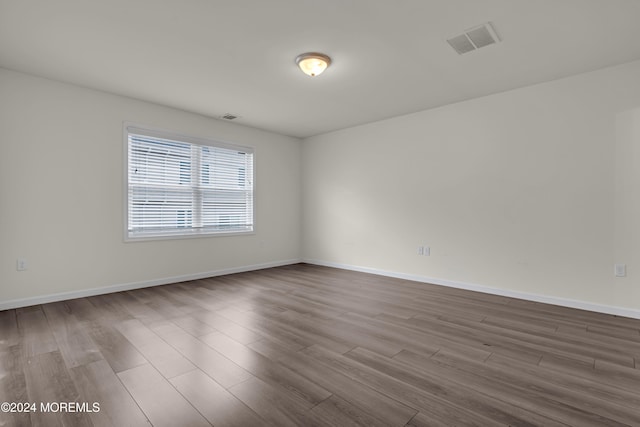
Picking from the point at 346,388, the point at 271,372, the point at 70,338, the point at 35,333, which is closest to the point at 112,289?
the point at 35,333

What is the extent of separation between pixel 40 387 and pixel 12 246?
2320 mm

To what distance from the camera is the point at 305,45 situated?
9.27ft

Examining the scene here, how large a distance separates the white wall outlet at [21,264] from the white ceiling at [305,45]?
6.76 ft

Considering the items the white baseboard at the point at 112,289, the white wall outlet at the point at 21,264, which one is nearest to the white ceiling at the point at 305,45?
the white wall outlet at the point at 21,264

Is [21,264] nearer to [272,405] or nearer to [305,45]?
[272,405]

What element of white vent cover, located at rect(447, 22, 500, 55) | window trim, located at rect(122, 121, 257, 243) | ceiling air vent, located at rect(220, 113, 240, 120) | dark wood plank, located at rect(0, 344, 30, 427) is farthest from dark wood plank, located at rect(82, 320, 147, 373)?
white vent cover, located at rect(447, 22, 500, 55)

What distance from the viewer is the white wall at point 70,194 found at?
333cm

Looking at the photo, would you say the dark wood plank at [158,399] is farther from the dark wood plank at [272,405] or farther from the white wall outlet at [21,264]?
the white wall outlet at [21,264]

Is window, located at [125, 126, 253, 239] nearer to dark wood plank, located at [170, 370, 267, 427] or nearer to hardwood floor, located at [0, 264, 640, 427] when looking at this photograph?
hardwood floor, located at [0, 264, 640, 427]

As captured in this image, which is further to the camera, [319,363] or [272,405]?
[319,363]

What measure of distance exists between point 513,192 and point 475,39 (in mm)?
2005

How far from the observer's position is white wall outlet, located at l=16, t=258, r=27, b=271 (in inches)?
132

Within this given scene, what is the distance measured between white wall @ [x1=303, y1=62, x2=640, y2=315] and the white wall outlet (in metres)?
4.40

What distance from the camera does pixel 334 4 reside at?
2277 millimetres
